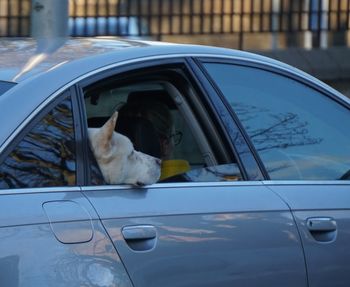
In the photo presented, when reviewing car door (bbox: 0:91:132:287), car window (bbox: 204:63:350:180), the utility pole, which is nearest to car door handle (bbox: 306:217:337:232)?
car window (bbox: 204:63:350:180)

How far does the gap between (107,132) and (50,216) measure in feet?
1.38

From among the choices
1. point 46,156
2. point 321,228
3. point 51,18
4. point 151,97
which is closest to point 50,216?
point 46,156

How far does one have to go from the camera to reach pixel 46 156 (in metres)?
3.28

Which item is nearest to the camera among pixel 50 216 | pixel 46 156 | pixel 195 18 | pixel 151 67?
pixel 50 216

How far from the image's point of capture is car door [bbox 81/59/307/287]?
3303 mm

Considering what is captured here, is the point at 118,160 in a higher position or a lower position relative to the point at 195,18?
lower

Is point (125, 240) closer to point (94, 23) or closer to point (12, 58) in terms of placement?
point (12, 58)

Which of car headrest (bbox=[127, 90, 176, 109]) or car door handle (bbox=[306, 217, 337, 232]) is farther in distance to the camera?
A: car headrest (bbox=[127, 90, 176, 109])

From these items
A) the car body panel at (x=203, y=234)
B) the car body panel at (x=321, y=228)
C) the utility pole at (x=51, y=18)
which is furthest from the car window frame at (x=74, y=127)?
the utility pole at (x=51, y=18)

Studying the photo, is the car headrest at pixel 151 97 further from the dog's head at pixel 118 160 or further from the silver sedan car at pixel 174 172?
the dog's head at pixel 118 160

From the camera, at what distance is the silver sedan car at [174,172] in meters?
3.14

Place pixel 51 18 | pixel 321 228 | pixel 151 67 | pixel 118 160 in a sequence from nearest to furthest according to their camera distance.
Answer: pixel 118 160, pixel 151 67, pixel 321 228, pixel 51 18

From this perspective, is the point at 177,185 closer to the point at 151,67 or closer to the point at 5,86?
the point at 151,67

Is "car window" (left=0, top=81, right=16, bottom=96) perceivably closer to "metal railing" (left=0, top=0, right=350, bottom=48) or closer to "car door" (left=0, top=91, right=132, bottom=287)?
"car door" (left=0, top=91, right=132, bottom=287)
